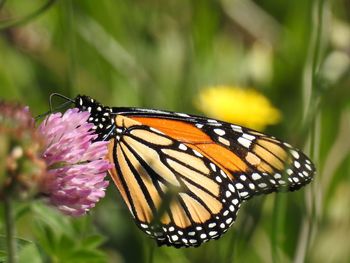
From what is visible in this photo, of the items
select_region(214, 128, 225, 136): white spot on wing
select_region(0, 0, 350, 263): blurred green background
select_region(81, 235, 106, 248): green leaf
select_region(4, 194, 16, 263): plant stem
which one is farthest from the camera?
select_region(0, 0, 350, 263): blurred green background

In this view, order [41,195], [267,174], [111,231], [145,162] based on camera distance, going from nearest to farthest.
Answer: [41,195] < [267,174] < [145,162] < [111,231]

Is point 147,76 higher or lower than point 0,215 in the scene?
higher

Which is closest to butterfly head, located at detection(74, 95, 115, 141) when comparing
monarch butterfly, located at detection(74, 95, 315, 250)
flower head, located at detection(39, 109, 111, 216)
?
monarch butterfly, located at detection(74, 95, 315, 250)

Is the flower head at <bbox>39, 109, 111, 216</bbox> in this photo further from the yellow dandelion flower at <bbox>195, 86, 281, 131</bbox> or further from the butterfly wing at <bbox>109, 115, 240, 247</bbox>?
the yellow dandelion flower at <bbox>195, 86, 281, 131</bbox>

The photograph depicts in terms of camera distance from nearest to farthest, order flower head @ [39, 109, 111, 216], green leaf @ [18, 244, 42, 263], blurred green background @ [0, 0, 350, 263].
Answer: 1. flower head @ [39, 109, 111, 216]
2. green leaf @ [18, 244, 42, 263]
3. blurred green background @ [0, 0, 350, 263]

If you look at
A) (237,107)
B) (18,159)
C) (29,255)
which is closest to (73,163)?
(29,255)

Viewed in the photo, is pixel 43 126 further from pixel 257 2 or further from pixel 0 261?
pixel 257 2

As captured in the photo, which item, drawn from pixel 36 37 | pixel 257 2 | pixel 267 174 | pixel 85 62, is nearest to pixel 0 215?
pixel 267 174
